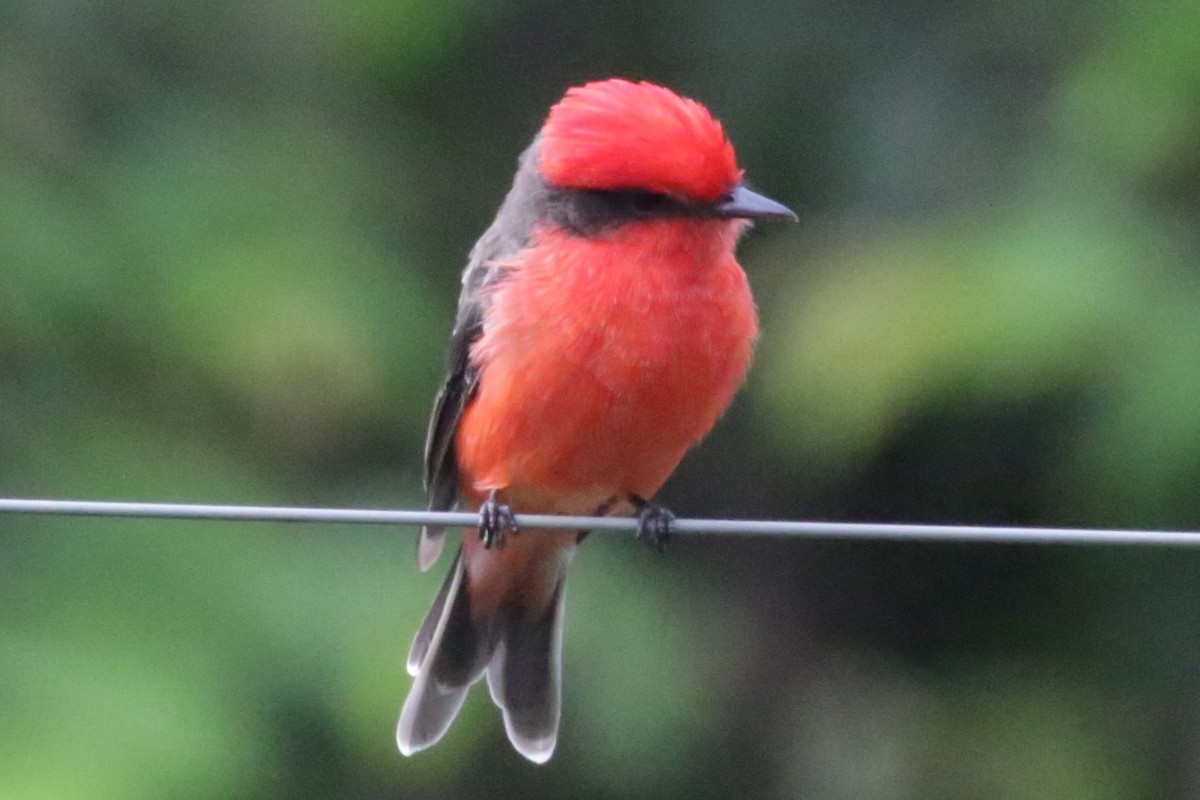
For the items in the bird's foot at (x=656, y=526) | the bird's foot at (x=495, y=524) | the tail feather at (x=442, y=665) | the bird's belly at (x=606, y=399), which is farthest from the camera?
the tail feather at (x=442, y=665)

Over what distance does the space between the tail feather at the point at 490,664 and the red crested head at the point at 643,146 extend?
3.95 feet

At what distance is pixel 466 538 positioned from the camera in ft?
18.5

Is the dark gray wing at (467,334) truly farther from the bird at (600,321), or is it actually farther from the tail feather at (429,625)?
the tail feather at (429,625)

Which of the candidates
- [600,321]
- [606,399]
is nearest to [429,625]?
[606,399]

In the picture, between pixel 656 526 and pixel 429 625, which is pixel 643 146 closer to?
pixel 656 526

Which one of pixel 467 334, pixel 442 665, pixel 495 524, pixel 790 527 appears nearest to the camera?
pixel 790 527

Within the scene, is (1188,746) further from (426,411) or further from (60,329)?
(60,329)

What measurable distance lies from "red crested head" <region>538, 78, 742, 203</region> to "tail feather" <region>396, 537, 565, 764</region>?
1.20m

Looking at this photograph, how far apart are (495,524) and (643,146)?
97cm

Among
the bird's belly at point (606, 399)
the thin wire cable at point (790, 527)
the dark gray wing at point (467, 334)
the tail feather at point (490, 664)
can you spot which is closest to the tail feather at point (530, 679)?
the tail feather at point (490, 664)

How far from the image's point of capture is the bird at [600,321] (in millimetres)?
4832

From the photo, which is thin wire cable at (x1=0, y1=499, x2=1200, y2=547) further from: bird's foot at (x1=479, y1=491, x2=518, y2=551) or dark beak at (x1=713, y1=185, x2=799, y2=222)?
bird's foot at (x1=479, y1=491, x2=518, y2=551)

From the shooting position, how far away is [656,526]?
17.3ft

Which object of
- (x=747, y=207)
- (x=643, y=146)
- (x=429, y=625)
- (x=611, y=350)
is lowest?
(x=429, y=625)
